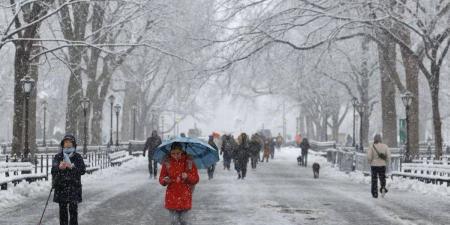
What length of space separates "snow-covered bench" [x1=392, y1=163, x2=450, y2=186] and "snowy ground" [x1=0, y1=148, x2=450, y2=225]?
0.56 meters

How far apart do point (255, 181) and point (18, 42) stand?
9.23 m

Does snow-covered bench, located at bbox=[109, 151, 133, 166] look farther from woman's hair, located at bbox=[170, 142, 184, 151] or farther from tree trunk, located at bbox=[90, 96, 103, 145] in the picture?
woman's hair, located at bbox=[170, 142, 184, 151]

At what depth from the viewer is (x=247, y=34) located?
27312mm

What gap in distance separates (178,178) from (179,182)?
0.20 feet

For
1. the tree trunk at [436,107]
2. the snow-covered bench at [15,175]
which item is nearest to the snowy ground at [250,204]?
the snow-covered bench at [15,175]

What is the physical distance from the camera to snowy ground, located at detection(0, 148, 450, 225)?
1353 cm

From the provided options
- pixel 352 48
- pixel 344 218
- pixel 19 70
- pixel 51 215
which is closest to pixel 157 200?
pixel 51 215

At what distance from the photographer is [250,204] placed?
16.2m

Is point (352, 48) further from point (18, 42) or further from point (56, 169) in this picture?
point (56, 169)

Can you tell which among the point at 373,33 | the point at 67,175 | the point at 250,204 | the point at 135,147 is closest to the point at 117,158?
the point at 373,33

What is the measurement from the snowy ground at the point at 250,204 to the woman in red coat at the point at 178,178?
293 centimetres

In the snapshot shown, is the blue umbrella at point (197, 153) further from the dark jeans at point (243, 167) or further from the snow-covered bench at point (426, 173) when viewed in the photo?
the dark jeans at point (243, 167)

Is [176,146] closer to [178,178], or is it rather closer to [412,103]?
[178,178]

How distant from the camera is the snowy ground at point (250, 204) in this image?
1353 centimetres
